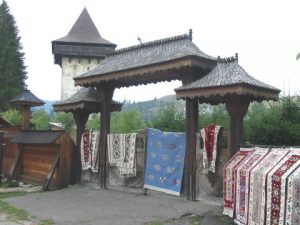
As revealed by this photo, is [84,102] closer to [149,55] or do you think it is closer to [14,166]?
[149,55]

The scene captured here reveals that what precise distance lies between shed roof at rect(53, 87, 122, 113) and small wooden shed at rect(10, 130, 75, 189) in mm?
821

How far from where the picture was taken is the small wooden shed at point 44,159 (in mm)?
13156

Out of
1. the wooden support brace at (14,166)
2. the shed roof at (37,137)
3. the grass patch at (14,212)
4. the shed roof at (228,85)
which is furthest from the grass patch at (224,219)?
the wooden support brace at (14,166)

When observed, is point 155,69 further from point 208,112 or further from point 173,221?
point 208,112

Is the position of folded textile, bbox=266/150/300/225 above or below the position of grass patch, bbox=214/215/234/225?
above

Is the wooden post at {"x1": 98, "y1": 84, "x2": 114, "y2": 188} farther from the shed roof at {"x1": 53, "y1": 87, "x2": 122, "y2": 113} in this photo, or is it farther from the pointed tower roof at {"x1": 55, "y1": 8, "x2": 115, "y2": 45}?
the pointed tower roof at {"x1": 55, "y1": 8, "x2": 115, "y2": 45}

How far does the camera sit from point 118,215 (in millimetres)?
8711

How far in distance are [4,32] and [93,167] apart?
40439 mm

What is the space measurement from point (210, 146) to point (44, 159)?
260 inches

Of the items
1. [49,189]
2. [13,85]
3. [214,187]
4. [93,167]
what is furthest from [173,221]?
[13,85]

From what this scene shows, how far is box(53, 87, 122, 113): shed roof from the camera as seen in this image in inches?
506

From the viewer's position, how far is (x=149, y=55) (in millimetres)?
11438

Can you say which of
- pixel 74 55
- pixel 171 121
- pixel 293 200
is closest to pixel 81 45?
pixel 74 55

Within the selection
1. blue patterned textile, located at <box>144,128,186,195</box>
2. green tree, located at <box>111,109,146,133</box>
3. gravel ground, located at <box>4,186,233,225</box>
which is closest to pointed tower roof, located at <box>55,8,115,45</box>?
green tree, located at <box>111,109,146,133</box>
